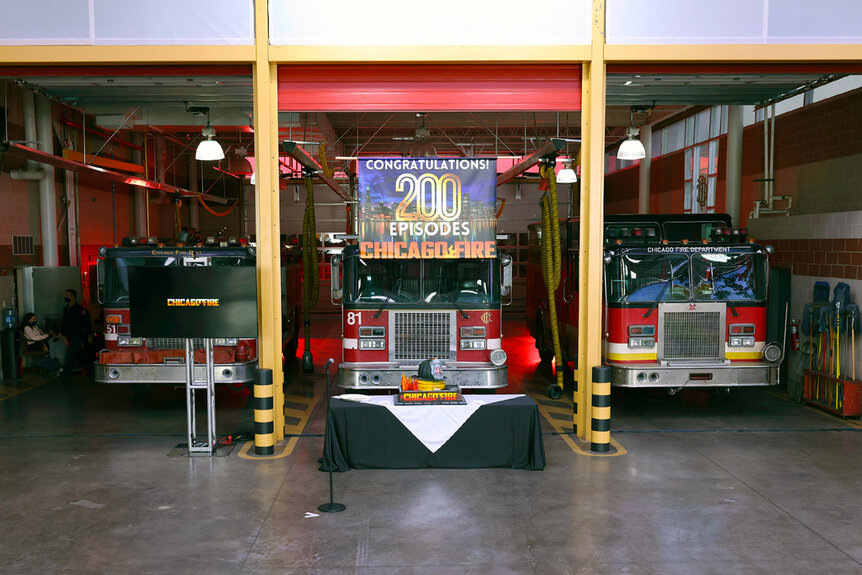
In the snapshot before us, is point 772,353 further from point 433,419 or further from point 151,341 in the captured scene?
point 151,341

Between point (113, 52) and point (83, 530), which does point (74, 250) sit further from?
point (83, 530)

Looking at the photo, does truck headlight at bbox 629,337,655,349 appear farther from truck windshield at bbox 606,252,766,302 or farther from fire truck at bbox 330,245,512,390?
fire truck at bbox 330,245,512,390

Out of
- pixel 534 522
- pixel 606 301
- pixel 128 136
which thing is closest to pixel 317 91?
pixel 606 301

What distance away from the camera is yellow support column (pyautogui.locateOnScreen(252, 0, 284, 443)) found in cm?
916

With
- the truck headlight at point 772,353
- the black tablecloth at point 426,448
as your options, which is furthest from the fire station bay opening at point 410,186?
the black tablecloth at point 426,448

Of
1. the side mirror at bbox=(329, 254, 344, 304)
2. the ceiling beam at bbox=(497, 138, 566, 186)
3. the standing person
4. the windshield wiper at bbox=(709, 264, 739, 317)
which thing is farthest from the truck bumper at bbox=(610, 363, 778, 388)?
the standing person

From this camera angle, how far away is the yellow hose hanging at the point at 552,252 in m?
12.1

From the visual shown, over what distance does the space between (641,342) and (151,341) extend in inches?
310

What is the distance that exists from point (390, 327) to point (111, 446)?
422 centimetres

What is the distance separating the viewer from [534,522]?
687cm

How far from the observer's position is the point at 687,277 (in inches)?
440

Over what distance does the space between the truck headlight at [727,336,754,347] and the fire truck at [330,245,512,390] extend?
3629 mm

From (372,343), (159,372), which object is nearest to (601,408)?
(372,343)

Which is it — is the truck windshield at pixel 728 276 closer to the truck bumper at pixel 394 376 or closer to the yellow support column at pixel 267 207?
the truck bumper at pixel 394 376
